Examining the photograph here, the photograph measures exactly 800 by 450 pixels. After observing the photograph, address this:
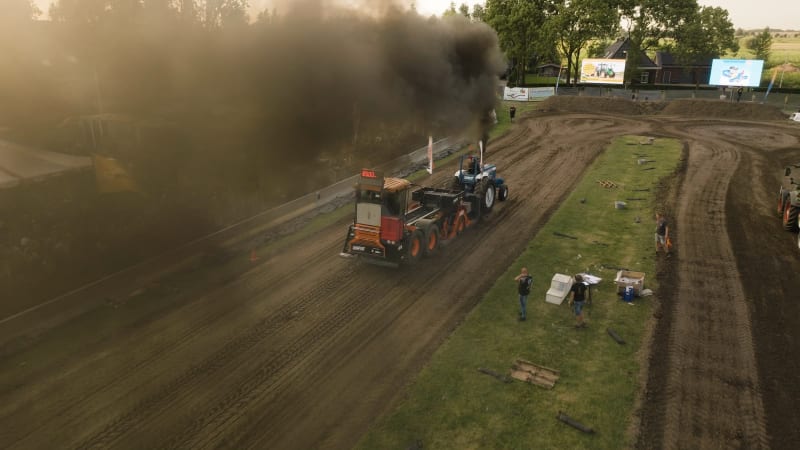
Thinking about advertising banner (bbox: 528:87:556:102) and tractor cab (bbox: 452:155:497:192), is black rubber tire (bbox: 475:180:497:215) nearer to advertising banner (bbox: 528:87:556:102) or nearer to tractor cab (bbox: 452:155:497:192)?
tractor cab (bbox: 452:155:497:192)

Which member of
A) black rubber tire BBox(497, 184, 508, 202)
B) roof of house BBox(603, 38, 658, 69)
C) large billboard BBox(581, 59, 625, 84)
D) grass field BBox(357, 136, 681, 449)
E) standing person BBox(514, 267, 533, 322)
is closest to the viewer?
grass field BBox(357, 136, 681, 449)

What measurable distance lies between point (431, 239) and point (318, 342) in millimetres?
6369

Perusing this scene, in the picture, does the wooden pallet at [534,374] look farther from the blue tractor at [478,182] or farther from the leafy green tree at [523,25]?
the leafy green tree at [523,25]

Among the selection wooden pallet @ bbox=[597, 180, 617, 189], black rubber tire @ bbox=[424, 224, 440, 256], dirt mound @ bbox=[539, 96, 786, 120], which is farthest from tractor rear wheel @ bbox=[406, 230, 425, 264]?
dirt mound @ bbox=[539, 96, 786, 120]

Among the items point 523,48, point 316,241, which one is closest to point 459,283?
point 316,241

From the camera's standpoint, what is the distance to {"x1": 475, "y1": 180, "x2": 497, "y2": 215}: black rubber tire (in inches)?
797

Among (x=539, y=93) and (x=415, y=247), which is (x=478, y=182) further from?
(x=539, y=93)

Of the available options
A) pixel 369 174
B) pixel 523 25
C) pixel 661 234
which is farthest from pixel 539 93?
pixel 369 174

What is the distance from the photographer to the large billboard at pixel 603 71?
5662 centimetres

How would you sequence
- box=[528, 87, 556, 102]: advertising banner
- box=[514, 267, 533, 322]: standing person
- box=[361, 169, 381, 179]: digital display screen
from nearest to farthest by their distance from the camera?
box=[514, 267, 533, 322]: standing person
box=[361, 169, 381, 179]: digital display screen
box=[528, 87, 556, 102]: advertising banner

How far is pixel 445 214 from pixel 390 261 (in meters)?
3.31

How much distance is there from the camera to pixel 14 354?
1154 cm

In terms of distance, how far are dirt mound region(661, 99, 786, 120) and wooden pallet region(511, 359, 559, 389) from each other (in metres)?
47.2

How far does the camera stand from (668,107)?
5050cm
